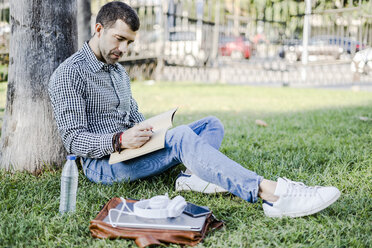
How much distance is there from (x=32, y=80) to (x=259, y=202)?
189cm

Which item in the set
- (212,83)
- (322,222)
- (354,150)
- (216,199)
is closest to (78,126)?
(216,199)

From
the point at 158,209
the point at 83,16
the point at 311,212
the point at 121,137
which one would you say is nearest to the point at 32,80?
the point at 121,137

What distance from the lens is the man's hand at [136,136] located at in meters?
2.52

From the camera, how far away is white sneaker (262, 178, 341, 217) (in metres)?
2.35

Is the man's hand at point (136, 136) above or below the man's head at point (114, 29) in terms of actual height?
below

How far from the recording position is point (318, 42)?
1240 cm

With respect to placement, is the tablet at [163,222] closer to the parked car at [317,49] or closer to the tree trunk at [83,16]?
the tree trunk at [83,16]

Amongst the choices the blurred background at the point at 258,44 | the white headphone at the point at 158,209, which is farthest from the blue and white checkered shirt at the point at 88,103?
the blurred background at the point at 258,44

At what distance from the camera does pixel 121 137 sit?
2.59 m

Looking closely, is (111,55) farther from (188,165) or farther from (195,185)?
(195,185)

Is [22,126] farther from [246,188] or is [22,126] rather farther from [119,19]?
[246,188]

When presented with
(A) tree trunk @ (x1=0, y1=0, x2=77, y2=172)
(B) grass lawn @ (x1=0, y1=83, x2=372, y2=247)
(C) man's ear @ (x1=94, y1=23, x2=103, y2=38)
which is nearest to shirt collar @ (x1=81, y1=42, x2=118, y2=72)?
(C) man's ear @ (x1=94, y1=23, x2=103, y2=38)

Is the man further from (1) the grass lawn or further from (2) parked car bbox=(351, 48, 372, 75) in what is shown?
(2) parked car bbox=(351, 48, 372, 75)

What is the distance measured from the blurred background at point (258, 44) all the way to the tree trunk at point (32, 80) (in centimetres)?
664
